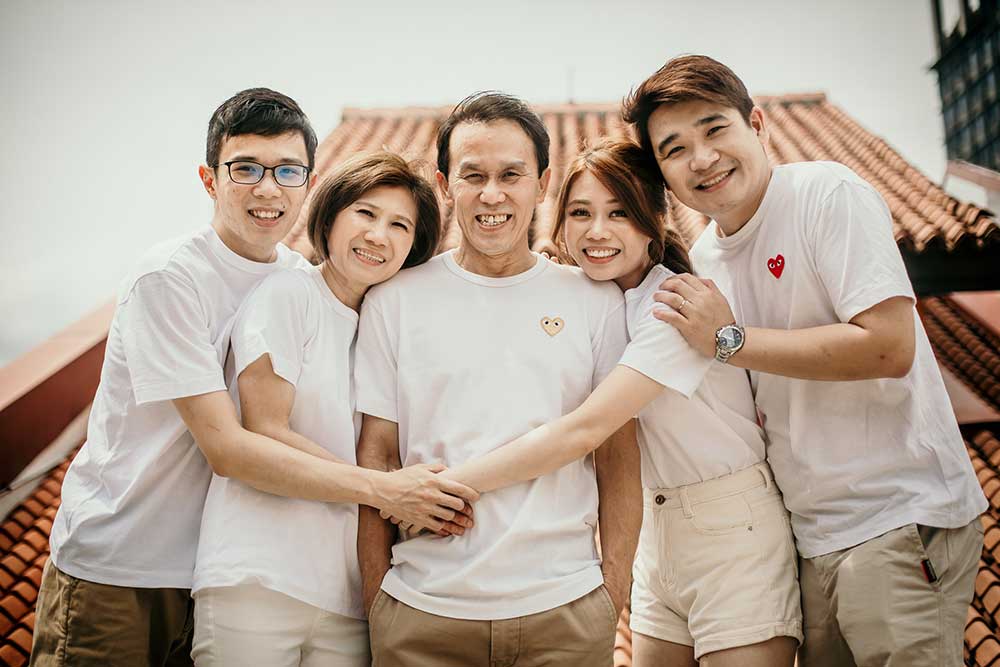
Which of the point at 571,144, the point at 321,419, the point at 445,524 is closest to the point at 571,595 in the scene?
the point at 445,524

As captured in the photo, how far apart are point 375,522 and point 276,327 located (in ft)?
2.05

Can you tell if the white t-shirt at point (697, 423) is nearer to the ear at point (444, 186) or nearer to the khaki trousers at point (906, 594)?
the khaki trousers at point (906, 594)

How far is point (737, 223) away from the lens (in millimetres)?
2264

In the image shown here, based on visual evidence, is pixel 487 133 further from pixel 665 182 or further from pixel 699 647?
pixel 699 647

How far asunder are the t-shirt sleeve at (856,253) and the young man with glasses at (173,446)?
1.23 meters

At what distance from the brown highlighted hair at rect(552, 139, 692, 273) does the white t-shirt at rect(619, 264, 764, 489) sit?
18 cm

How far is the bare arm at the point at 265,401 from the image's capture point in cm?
192

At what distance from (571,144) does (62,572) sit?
555cm

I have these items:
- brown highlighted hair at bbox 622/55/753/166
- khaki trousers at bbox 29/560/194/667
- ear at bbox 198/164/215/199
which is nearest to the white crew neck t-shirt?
khaki trousers at bbox 29/560/194/667

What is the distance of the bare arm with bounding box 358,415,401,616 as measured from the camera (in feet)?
6.48

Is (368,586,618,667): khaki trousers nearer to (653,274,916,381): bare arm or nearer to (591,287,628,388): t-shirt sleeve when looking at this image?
(591,287,628,388): t-shirt sleeve

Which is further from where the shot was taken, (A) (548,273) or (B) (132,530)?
(A) (548,273)

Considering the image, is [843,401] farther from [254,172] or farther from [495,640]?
[254,172]

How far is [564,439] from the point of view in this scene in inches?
75.2
